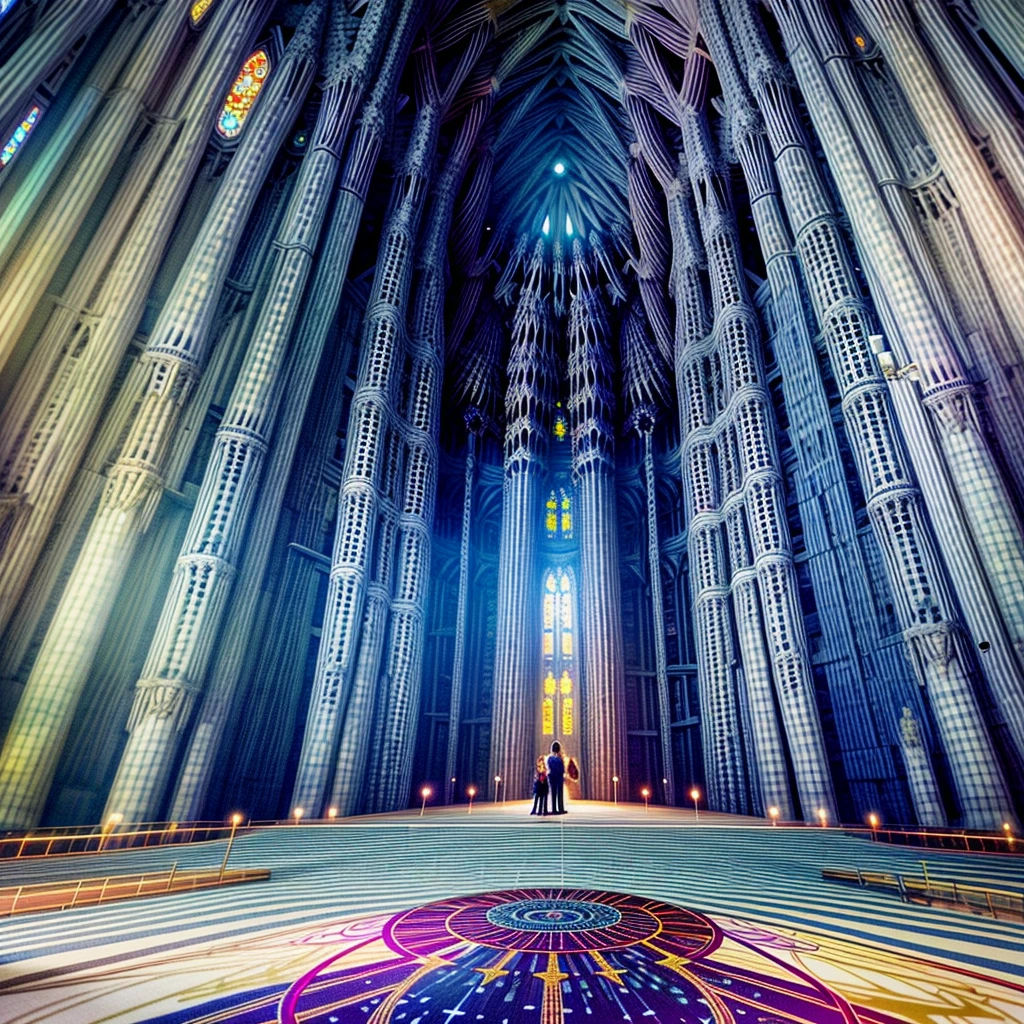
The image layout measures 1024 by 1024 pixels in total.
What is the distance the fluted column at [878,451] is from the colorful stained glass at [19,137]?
18536mm

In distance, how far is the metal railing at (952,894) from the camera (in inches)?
165

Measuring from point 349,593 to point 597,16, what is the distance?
30054 mm

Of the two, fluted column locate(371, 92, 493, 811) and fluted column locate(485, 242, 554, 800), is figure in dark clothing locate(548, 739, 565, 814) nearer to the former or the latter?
fluted column locate(371, 92, 493, 811)

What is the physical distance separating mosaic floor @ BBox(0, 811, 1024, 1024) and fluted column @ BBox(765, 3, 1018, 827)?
19.4ft

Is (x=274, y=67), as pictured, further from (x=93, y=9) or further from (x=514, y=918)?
(x=514, y=918)

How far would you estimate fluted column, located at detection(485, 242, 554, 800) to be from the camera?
2133cm

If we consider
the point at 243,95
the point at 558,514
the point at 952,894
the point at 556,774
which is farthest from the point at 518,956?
the point at 558,514

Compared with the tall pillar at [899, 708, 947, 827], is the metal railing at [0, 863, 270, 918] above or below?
below

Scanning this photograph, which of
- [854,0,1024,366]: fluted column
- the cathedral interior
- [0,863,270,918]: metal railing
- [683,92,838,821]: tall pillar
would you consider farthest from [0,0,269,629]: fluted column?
[854,0,1024,366]: fluted column

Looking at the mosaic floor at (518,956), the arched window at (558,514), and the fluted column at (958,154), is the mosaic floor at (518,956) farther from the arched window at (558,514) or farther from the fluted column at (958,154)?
the arched window at (558,514)

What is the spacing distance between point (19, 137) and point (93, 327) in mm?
3591

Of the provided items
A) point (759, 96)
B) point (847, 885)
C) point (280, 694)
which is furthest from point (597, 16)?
point (847, 885)

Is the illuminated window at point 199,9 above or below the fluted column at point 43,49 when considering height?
above

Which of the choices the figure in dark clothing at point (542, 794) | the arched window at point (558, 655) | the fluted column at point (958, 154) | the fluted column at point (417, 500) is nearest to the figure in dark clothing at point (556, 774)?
the figure in dark clothing at point (542, 794)
